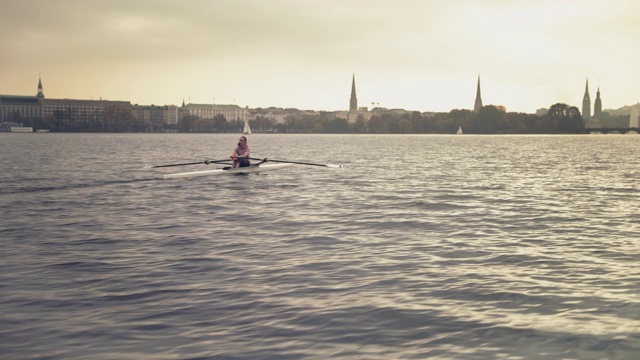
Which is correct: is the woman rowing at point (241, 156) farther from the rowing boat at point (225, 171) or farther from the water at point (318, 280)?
the water at point (318, 280)

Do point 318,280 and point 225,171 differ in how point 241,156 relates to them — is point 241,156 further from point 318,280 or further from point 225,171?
point 318,280

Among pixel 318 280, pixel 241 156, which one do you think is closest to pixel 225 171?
pixel 241 156

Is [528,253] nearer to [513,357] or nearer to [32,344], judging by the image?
[513,357]

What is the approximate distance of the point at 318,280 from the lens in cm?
1132

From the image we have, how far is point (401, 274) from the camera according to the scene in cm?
1178

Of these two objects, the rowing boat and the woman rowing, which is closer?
the rowing boat

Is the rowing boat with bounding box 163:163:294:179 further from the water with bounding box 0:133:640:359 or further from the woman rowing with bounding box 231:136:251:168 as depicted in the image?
the water with bounding box 0:133:640:359

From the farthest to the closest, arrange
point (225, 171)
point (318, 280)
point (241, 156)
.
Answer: point (225, 171) < point (241, 156) < point (318, 280)

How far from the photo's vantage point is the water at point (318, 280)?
8156 millimetres

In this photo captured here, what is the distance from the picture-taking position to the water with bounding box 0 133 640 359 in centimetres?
816

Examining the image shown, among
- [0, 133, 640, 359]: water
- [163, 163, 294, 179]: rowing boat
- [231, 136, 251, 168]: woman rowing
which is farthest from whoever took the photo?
[231, 136, 251, 168]: woman rowing

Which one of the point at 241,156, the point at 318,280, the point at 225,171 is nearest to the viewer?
the point at 318,280

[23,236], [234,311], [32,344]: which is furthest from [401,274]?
[23,236]

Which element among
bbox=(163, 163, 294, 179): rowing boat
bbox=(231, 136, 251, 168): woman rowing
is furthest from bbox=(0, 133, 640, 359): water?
bbox=(231, 136, 251, 168): woman rowing
